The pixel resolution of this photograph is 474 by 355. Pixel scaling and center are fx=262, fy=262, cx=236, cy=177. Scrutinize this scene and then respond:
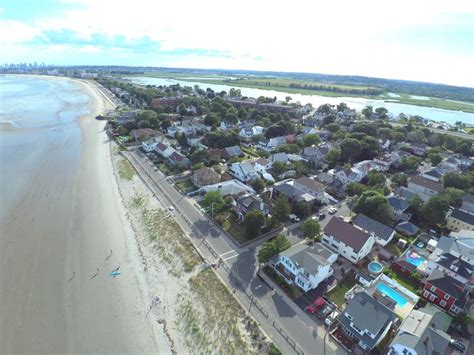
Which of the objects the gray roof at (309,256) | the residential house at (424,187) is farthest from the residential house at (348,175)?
the gray roof at (309,256)

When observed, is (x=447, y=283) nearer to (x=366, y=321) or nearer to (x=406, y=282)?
(x=406, y=282)

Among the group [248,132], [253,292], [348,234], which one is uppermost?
[248,132]

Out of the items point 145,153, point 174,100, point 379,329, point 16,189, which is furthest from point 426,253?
point 174,100

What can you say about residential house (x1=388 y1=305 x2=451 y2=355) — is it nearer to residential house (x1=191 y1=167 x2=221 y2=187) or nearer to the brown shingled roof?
the brown shingled roof

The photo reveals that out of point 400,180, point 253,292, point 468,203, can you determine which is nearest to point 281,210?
point 253,292

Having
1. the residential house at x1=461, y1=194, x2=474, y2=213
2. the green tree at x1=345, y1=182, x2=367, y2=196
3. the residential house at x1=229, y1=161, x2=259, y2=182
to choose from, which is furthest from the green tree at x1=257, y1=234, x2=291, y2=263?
the residential house at x1=461, y1=194, x2=474, y2=213

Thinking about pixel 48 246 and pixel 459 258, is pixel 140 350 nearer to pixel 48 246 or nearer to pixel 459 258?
pixel 48 246

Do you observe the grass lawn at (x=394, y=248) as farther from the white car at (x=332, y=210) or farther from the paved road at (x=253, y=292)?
the paved road at (x=253, y=292)
